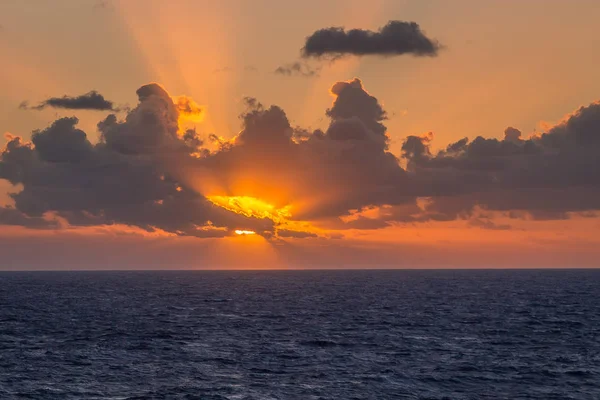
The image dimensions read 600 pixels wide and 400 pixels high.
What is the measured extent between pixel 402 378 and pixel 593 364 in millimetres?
21623

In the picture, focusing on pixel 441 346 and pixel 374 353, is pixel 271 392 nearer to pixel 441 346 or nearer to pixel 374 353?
pixel 374 353

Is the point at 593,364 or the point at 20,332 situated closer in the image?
the point at 593,364

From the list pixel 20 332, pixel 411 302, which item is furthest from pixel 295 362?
pixel 411 302

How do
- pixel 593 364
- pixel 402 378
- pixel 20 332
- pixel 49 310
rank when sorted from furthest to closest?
pixel 49 310
pixel 20 332
pixel 593 364
pixel 402 378

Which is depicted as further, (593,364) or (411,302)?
(411,302)

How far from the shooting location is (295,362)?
68.0 meters

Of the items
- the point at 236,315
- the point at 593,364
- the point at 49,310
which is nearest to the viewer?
the point at 593,364

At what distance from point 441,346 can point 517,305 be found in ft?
233

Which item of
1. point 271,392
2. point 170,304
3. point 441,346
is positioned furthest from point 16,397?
point 170,304

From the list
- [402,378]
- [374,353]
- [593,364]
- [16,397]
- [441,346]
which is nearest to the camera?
[16,397]

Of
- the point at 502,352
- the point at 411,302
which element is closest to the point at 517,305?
the point at 411,302

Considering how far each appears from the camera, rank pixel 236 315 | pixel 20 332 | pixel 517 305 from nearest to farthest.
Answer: pixel 20 332 < pixel 236 315 < pixel 517 305

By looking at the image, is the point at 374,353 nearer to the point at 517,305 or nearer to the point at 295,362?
the point at 295,362

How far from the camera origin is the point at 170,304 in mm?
147000
